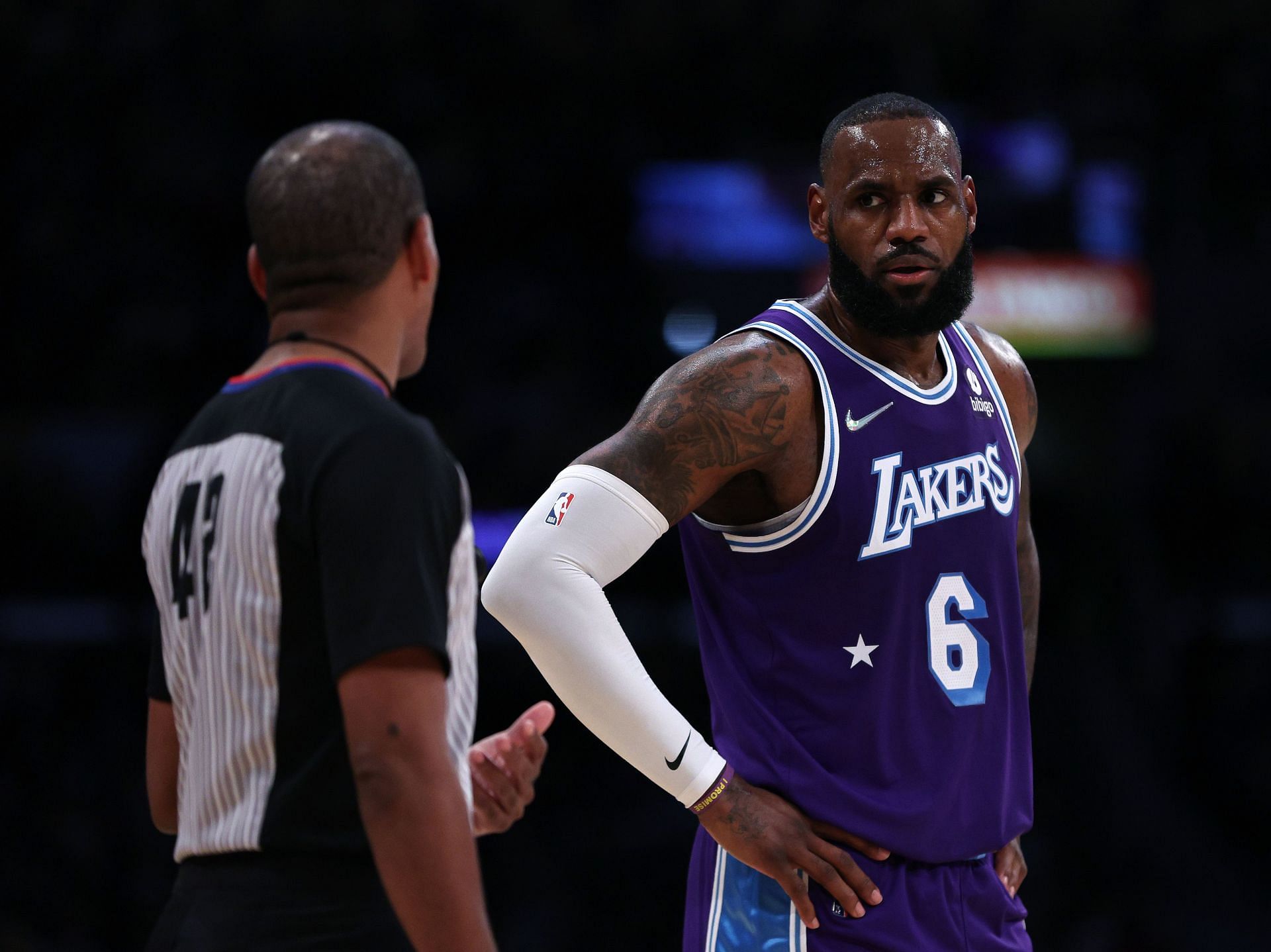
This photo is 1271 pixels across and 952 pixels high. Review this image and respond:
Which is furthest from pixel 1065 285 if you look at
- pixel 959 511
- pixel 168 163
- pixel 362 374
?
pixel 362 374

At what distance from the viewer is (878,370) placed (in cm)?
306

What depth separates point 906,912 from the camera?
281cm

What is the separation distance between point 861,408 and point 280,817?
5.01ft

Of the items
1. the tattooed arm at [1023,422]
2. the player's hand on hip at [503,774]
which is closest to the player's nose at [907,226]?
the tattooed arm at [1023,422]

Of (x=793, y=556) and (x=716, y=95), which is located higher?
(x=716, y=95)

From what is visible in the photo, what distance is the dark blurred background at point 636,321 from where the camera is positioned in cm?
948

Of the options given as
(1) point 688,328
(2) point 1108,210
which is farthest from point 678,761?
(2) point 1108,210

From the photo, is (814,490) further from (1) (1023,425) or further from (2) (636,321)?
(2) (636,321)

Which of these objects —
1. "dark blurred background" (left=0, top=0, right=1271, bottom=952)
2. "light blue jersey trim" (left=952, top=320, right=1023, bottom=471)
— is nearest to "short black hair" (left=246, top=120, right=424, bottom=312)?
"light blue jersey trim" (left=952, top=320, right=1023, bottom=471)

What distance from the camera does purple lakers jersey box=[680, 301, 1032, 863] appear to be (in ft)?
9.37

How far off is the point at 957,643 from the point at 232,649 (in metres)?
1.55

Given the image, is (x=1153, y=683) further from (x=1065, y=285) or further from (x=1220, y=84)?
(x=1220, y=84)

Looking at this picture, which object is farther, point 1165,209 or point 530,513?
point 1165,209

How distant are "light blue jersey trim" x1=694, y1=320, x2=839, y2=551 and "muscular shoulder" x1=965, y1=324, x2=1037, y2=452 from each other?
2.14 feet
